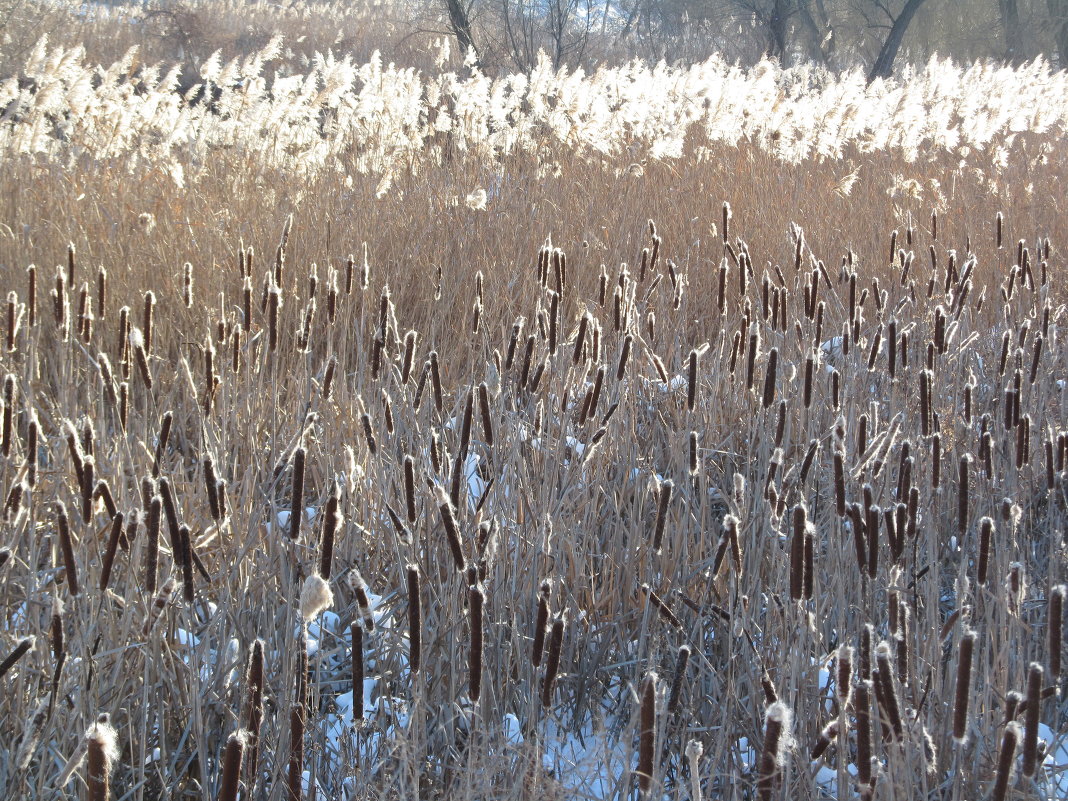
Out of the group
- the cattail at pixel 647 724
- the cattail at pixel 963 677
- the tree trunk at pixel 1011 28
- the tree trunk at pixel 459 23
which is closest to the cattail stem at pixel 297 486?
the cattail at pixel 647 724

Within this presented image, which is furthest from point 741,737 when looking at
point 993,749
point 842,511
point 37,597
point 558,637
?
point 37,597

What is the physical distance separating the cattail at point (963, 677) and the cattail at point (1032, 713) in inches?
2.1

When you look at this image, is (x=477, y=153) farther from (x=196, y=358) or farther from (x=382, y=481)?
(x=382, y=481)

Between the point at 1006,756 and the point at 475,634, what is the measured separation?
548 millimetres

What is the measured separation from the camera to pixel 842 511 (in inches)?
52.5

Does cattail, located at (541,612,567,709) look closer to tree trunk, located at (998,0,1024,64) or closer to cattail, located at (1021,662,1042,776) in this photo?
cattail, located at (1021,662,1042,776)

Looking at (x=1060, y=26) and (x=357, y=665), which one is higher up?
(x=1060, y=26)

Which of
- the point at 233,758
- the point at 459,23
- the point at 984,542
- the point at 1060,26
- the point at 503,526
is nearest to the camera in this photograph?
the point at 233,758

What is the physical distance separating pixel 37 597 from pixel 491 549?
0.86m

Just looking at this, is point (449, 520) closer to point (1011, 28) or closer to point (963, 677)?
point (963, 677)

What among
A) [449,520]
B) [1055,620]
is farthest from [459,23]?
[1055,620]

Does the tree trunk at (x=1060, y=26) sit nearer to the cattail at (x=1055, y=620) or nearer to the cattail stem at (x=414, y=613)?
the cattail at (x=1055, y=620)

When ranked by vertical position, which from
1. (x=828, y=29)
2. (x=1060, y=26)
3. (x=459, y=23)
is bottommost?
Result: (x=459, y=23)

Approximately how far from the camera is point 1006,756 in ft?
2.92
